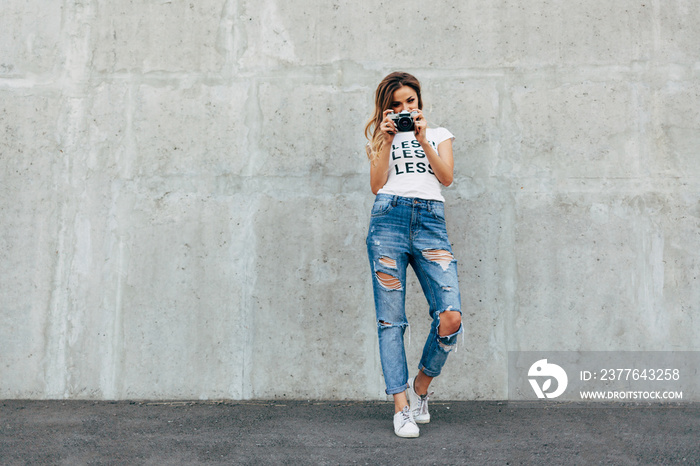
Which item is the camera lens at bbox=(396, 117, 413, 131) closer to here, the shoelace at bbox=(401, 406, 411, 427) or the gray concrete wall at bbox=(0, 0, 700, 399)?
the gray concrete wall at bbox=(0, 0, 700, 399)

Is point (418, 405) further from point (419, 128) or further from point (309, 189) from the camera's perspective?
point (309, 189)

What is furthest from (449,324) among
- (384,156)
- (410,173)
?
(384,156)

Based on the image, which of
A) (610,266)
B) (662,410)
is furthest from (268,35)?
(662,410)

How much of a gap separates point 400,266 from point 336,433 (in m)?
0.91

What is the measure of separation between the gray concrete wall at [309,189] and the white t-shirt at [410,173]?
0.85m

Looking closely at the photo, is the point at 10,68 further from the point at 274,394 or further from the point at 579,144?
the point at 579,144

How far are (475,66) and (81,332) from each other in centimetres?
317

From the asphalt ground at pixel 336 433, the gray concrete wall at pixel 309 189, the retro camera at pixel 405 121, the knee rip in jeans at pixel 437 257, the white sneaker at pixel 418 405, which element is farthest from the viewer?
the gray concrete wall at pixel 309 189

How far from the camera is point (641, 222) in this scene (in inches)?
142

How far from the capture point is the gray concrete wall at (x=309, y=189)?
3605 mm

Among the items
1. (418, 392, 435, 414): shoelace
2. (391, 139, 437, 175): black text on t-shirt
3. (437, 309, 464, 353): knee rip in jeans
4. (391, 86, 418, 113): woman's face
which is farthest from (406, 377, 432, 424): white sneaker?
(391, 86, 418, 113): woman's face

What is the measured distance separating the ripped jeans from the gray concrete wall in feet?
2.79

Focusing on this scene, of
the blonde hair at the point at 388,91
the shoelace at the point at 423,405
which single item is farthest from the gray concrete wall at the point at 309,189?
the blonde hair at the point at 388,91

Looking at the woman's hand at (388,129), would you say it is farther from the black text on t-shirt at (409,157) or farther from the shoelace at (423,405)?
the shoelace at (423,405)
